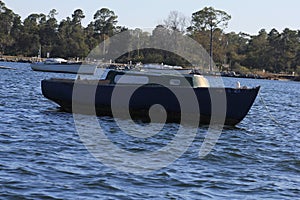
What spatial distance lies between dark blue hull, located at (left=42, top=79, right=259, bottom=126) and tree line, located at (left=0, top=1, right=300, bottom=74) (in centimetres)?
9302

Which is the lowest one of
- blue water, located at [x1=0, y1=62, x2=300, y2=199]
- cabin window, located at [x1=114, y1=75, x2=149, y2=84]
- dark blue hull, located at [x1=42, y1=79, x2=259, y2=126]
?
blue water, located at [x1=0, y1=62, x2=300, y2=199]

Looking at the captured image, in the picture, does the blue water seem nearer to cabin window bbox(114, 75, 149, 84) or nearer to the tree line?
cabin window bbox(114, 75, 149, 84)

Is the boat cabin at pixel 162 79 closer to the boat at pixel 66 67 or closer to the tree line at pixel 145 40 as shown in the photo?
the boat at pixel 66 67

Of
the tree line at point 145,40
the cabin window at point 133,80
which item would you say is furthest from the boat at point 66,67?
the cabin window at point 133,80

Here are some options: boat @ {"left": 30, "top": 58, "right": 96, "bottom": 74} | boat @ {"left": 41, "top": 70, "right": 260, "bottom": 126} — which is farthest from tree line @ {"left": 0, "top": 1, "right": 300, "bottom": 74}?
boat @ {"left": 41, "top": 70, "right": 260, "bottom": 126}

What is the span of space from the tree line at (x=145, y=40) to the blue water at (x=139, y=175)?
98146 mm

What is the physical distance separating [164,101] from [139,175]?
10.5m

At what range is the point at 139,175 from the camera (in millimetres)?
14797

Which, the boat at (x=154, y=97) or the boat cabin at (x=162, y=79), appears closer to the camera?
the boat at (x=154, y=97)

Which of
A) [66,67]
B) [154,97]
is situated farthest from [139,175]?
[66,67]

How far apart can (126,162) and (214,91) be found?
9093mm

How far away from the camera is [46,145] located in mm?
18047

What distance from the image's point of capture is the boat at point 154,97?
24.7 meters

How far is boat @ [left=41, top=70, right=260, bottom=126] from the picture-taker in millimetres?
24734
